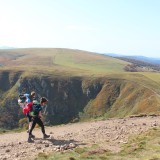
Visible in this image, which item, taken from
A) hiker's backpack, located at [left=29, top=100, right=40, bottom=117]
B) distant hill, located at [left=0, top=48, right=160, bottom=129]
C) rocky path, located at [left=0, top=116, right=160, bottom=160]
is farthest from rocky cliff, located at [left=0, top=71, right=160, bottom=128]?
hiker's backpack, located at [left=29, top=100, right=40, bottom=117]

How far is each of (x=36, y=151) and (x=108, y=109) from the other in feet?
173

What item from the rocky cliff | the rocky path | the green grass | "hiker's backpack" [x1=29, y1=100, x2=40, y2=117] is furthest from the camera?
the rocky cliff

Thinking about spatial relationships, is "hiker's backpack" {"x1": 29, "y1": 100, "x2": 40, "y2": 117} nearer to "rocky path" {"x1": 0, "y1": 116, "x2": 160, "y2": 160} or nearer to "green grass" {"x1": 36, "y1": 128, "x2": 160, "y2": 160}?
"rocky path" {"x1": 0, "y1": 116, "x2": 160, "y2": 160}

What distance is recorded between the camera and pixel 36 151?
12.2 meters

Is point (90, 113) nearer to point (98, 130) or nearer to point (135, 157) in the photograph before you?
point (98, 130)

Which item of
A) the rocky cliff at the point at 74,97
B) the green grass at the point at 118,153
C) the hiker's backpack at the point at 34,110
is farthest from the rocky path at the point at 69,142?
the rocky cliff at the point at 74,97

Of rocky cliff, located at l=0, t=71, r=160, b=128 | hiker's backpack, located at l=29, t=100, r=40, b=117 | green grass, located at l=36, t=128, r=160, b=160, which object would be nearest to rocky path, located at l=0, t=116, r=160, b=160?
green grass, located at l=36, t=128, r=160, b=160

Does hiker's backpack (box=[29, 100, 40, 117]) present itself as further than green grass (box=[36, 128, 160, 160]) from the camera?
Yes

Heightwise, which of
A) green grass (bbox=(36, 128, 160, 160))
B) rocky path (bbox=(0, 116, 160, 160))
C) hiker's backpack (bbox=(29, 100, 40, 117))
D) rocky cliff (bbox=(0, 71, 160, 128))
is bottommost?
rocky cliff (bbox=(0, 71, 160, 128))

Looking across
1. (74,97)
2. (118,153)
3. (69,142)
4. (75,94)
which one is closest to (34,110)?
(69,142)

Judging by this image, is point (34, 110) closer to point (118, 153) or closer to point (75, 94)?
point (118, 153)

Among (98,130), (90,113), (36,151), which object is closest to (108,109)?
(90,113)

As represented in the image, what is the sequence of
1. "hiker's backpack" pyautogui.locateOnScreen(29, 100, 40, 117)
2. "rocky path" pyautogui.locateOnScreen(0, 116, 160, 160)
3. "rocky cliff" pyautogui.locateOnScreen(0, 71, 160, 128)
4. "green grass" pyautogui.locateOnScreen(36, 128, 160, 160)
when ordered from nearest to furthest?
"green grass" pyautogui.locateOnScreen(36, 128, 160, 160) → "rocky path" pyautogui.locateOnScreen(0, 116, 160, 160) → "hiker's backpack" pyautogui.locateOnScreen(29, 100, 40, 117) → "rocky cliff" pyautogui.locateOnScreen(0, 71, 160, 128)

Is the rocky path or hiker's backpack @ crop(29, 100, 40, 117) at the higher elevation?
hiker's backpack @ crop(29, 100, 40, 117)
